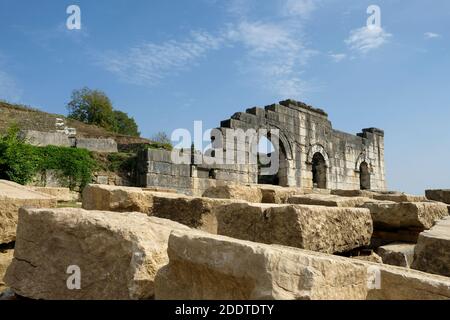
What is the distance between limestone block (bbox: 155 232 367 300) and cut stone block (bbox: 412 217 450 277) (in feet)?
3.91

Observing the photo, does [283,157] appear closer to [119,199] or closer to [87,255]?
[119,199]

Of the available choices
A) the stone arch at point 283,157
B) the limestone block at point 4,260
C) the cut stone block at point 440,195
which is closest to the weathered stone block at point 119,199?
the limestone block at point 4,260

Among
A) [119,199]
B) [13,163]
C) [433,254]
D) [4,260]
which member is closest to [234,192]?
[119,199]

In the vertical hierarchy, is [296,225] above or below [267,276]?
above

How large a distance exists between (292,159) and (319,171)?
9.47 ft

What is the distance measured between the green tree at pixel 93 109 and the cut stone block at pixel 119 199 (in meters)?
43.9

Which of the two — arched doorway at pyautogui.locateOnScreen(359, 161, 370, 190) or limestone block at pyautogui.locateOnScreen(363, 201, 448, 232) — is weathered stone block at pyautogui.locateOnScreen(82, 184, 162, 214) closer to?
limestone block at pyautogui.locateOnScreen(363, 201, 448, 232)

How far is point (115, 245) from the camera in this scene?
2.22 m

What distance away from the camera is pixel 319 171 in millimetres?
19906
